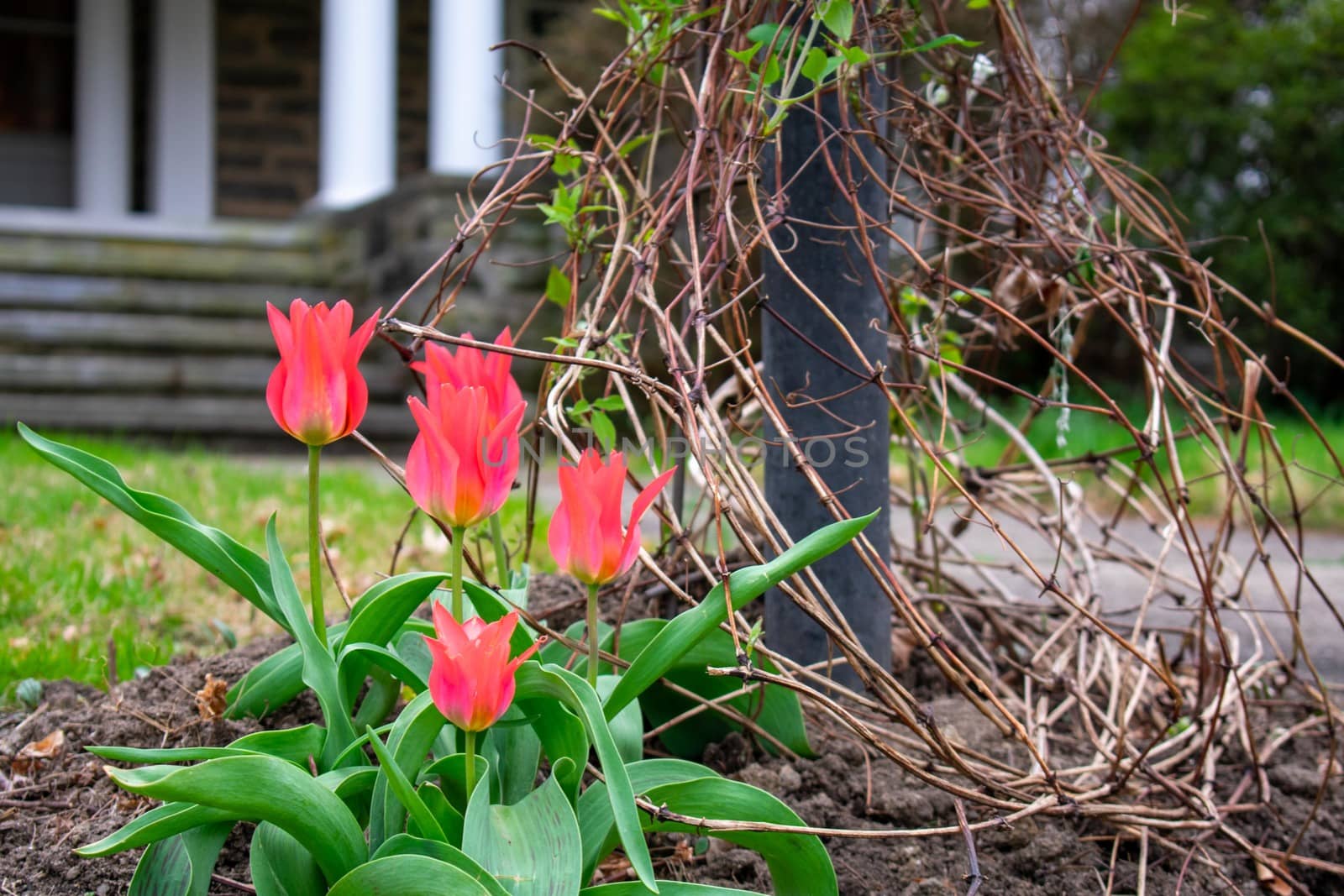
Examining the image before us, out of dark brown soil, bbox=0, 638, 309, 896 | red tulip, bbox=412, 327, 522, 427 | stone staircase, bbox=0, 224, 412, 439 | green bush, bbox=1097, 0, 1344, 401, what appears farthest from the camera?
green bush, bbox=1097, 0, 1344, 401

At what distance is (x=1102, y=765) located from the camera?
4.19ft

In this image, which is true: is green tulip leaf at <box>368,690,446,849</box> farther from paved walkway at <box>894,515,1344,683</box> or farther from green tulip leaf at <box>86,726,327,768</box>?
paved walkway at <box>894,515,1344,683</box>

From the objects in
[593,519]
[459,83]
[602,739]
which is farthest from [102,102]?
[602,739]

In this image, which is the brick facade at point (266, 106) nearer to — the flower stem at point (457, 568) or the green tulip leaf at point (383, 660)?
the green tulip leaf at point (383, 660)

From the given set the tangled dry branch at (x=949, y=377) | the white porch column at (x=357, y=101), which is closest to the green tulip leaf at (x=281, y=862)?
the tangled dry branch at (x=949, y=377)

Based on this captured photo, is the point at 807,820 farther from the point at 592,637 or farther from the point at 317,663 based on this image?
the point at 317,663

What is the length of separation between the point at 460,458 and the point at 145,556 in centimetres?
184

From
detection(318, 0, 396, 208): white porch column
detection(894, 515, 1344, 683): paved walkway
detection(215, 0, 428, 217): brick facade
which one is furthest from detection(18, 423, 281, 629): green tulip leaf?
detection(215, 0, 428, 217): brick facade

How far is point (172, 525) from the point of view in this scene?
974 millimetres

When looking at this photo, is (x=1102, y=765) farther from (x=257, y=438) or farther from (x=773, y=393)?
(x=257, y=438)

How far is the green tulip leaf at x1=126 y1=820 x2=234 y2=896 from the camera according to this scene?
2.98ft

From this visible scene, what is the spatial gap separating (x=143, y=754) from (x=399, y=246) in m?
4.51

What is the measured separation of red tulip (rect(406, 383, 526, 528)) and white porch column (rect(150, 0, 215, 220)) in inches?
293

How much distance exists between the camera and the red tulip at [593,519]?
88 centimetres
